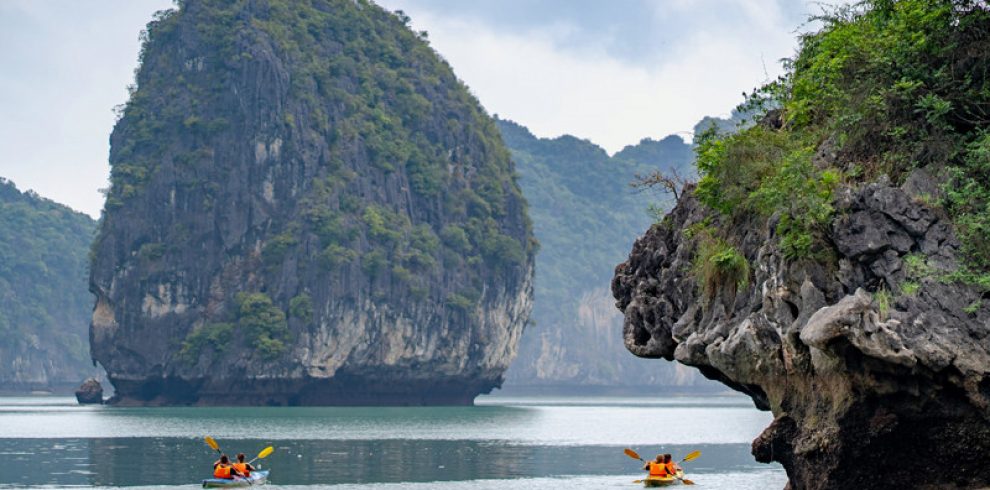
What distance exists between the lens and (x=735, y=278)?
23.1 metres

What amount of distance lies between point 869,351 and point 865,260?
189 cm

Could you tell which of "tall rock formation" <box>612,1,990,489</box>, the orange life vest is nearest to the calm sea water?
the orange life vest

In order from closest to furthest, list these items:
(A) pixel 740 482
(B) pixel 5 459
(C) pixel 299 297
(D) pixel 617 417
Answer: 1. (A) pixel 740 482
2. (B) pixel 5 459
3. (D) pixel 617 417
4. (C) pixel 299 297

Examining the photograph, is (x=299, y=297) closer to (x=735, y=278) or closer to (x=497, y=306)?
(x=497, y=306)

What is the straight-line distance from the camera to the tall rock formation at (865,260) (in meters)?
18.6

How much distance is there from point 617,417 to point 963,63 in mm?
58808

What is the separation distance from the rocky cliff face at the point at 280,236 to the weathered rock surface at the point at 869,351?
66.0m

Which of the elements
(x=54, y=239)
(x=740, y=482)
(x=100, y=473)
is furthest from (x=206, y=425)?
(x=54, y=239)

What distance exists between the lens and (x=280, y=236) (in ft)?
293

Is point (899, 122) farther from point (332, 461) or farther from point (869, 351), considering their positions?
point (332, 461)

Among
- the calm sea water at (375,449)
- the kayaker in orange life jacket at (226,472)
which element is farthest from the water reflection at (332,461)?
the kayaker in orange life jacket at (226,472)

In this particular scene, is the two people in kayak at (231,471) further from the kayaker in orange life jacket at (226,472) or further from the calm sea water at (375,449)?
the calm sea water at (375,449)

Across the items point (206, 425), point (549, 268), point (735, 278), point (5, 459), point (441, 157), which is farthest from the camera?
point (549, 268)

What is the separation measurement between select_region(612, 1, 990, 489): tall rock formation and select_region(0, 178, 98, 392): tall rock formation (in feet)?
456
